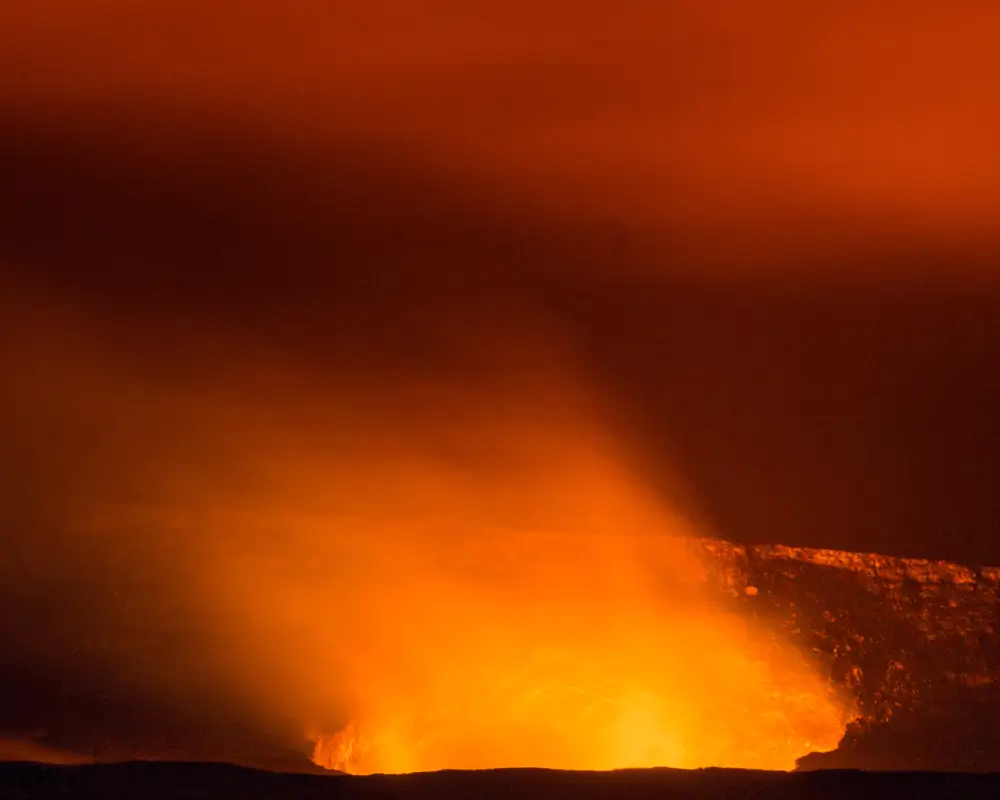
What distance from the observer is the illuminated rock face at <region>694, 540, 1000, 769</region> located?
2502 millimetres

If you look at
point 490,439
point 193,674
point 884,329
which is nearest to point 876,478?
point 884,329

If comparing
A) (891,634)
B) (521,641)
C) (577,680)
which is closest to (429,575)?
(521,641)

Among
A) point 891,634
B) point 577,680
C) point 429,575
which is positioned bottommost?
point 577,680

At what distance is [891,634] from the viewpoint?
2715mm

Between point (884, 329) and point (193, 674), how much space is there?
2.03 meters

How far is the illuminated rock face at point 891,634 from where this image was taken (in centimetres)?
250

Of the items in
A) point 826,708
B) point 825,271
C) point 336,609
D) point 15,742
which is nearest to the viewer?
point 15,742

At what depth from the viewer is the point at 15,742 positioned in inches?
93.3

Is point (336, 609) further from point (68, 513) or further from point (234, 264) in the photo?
point (234, 264)

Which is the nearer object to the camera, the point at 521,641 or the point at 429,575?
the point at 521,641

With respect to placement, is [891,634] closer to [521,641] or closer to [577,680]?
[577,680]

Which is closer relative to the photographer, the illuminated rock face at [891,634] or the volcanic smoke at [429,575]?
the illuminated rock face at [891,634]

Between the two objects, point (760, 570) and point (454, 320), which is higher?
point (454, 320)

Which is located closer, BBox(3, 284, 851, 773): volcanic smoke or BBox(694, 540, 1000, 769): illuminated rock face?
BBox(694, 540, 1000, 769): illuminated rock face
